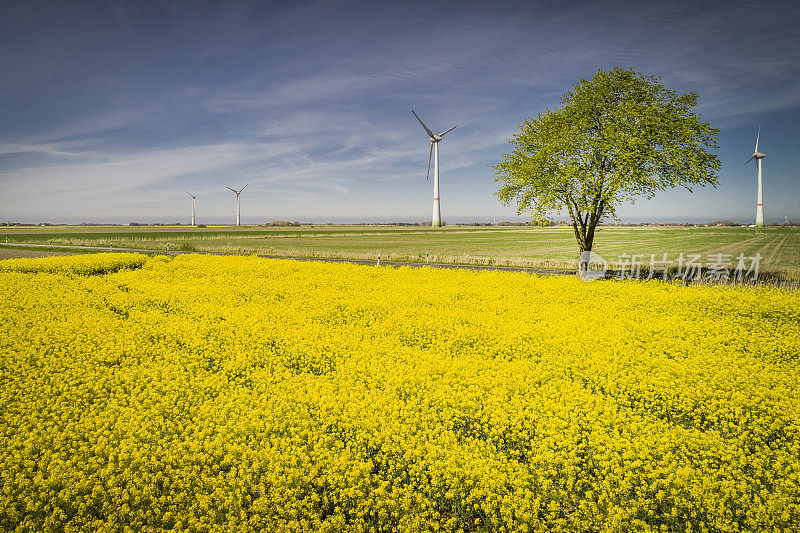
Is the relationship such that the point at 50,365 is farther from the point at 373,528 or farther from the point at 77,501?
the point at 373,528

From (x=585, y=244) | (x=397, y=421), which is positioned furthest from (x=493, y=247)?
(x=397, y=421)

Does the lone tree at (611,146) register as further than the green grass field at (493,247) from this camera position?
No

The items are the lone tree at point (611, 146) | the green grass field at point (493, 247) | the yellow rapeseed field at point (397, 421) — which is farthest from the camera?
the green grass field at point (493, 247)

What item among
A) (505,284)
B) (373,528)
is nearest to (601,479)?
(373,528)

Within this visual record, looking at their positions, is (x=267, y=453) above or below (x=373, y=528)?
above

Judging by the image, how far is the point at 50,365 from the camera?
8453 mm

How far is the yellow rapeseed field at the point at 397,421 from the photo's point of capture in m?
4.63

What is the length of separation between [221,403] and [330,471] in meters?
2.99

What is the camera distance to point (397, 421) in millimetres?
6008

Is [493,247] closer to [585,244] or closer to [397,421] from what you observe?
[585,244]

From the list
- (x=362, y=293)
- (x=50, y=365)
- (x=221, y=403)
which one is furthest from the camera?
(x=362, y=293)

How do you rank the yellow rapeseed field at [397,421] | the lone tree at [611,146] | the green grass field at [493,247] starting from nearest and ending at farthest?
the yellow rapeseed field at [397,421] → the lone tree at [611,146] → the green grass field at [493,247]

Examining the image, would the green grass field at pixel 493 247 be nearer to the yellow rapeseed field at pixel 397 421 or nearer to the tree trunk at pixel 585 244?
the tree trunk at pixel 585 244

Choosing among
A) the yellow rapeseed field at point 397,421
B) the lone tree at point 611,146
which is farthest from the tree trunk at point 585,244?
the yellow rapeseed field at point 397,421
